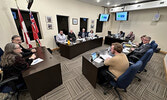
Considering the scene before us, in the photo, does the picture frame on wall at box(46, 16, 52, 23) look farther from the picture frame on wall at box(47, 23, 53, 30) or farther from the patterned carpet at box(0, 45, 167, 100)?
the patterned carpet at box(0, 45, 167, 100)

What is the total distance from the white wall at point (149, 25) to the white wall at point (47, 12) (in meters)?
2.84

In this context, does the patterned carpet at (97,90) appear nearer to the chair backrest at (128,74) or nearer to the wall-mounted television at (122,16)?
the chair backrest at (128,74)

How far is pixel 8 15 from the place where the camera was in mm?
2479

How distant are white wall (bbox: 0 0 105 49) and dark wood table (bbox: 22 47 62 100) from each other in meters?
2.53

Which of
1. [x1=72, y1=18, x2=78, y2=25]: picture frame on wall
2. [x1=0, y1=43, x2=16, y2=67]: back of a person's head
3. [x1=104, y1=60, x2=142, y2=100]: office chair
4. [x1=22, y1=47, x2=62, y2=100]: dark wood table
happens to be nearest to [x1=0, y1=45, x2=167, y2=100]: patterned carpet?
[x1=22, y1=47, x2=62, y2=100]: dark wood table

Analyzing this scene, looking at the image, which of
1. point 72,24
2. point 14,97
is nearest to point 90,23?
point 72,24

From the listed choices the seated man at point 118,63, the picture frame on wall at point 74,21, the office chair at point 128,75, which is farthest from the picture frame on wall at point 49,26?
the office chair at point 128,75

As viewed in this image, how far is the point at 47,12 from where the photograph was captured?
11.1 ft

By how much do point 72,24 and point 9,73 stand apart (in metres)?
4.01

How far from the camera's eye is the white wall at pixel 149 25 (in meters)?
3.90

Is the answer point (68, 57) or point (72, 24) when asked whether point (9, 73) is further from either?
point (72, 24)

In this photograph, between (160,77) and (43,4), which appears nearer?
(160,77)

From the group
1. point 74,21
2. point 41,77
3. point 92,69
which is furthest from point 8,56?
point 74,21

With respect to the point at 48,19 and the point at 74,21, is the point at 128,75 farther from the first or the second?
the point at 74,21
